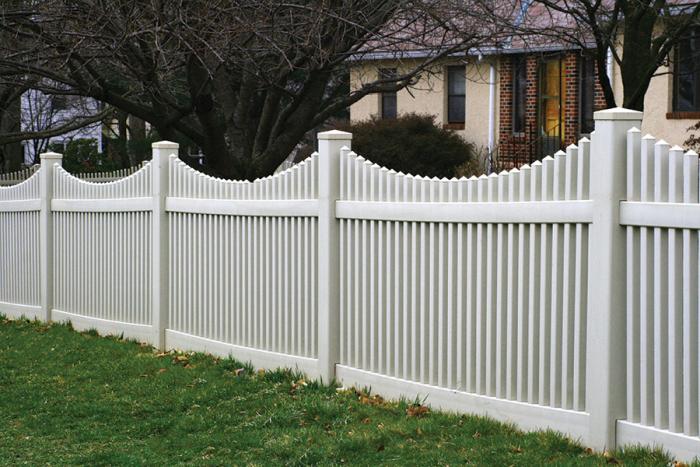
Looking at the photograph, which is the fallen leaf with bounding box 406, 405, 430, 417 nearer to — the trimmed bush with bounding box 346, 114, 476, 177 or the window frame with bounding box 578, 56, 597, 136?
the trimmed bush with bounding box 346, 114, 476, 177

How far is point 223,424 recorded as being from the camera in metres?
7.63

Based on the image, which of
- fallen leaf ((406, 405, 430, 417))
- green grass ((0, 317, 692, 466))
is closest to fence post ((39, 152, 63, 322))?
green grass ((0, 317, 692, 466))

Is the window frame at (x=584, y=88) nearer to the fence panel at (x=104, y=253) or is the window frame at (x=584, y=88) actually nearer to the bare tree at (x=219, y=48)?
the bare tree at (x=219, y=48)

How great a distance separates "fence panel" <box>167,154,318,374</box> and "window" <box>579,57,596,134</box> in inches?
635

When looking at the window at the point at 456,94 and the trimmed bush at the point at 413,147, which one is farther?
the window at the point at 456,94

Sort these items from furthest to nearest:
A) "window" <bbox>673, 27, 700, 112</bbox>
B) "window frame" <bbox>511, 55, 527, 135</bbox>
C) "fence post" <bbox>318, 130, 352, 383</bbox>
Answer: "window frame" <bbox>511, 55, 527, 135</bbox> < "window" <bbox>673, 27, 700, 112</bbox> < "fence post" <bbox>318, 130, 352, 383</bbox>

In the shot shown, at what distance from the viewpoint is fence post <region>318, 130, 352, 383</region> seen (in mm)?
8484

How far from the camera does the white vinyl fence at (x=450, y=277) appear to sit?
6074mm

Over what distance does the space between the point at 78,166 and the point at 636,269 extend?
1038 inches

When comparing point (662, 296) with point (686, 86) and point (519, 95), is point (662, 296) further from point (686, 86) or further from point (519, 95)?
point (519, 95)

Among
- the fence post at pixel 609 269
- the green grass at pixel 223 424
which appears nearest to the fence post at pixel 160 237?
the green grass at pixel 223 424

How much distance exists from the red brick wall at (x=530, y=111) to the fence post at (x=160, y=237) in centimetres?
1521

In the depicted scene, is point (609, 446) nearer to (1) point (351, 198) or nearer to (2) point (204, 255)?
(1) point (351, 198)

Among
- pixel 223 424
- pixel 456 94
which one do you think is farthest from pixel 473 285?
pixel 456 94
